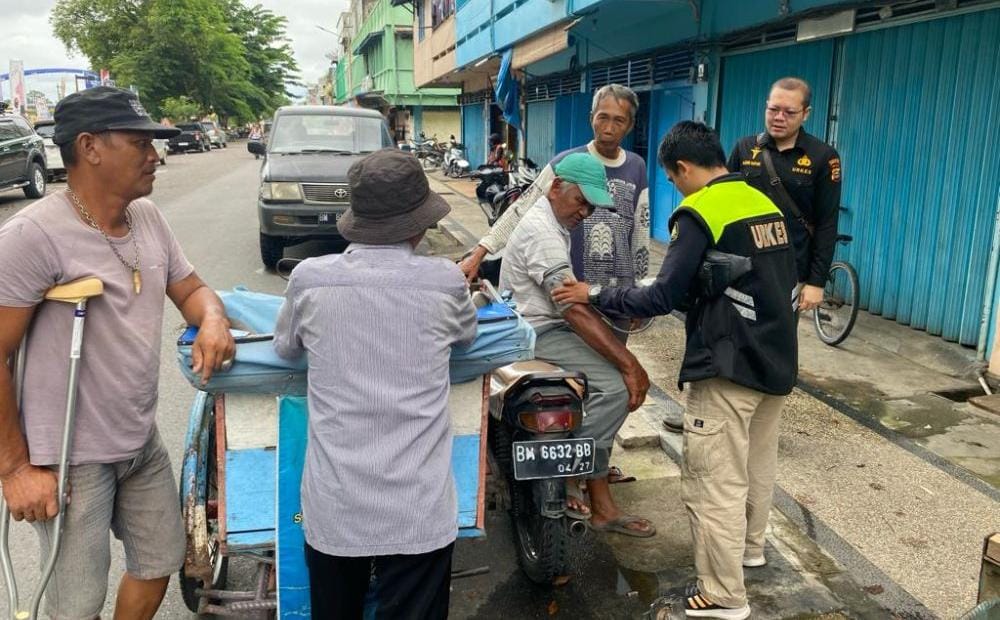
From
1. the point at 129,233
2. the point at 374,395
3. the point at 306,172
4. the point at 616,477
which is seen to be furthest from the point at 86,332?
the point at 306,172

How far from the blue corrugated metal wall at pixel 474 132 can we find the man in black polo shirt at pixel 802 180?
69.8 feet

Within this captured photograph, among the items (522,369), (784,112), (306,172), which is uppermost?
(784,112)

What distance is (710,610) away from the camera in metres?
2.87

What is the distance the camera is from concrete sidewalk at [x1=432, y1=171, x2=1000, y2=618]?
3.17m

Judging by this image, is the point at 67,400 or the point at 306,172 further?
the point at 306,172

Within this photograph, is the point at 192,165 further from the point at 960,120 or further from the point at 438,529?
the point at 438,529

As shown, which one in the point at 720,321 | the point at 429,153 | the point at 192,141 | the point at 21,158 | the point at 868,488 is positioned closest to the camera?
the point at 720,321

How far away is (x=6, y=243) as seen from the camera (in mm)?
1930

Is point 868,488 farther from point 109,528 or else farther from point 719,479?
point 109,528

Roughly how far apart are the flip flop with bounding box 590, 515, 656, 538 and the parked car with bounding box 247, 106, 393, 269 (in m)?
6.10

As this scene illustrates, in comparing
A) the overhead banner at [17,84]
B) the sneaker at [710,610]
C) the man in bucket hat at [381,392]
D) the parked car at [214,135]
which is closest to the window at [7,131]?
the man in bucket hat at [381,392]

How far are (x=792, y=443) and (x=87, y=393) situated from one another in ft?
12.1

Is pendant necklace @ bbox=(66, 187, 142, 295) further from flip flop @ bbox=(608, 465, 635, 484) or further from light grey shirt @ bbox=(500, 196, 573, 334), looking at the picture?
flip flop @ bbox=(608, 465, 635, 484)

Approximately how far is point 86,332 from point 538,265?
1631mm
